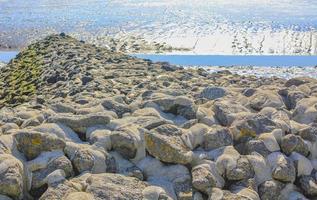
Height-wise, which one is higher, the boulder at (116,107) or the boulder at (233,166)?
the boulder at (116,107)

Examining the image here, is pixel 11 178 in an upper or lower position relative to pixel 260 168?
upper

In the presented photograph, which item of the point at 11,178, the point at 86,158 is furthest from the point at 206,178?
the point at 11,178

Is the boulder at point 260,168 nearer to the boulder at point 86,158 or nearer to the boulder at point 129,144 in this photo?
the boulder at point 129,144

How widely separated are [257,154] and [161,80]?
5.09 m

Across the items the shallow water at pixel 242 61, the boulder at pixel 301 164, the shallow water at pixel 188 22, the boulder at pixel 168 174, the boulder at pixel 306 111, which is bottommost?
the shallow water at pixel 188 22

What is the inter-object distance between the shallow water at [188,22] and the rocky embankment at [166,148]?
722 inches

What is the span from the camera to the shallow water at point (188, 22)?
27.2m

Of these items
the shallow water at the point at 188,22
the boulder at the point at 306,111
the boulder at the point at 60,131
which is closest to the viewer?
the boulder at the point at 60,131

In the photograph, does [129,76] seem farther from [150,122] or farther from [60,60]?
[150,122]

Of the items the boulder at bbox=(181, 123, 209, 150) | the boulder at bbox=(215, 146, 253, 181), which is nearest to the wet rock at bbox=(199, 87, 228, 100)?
the boulder at bbox=(181, 123, 209, 150)

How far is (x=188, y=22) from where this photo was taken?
3303cm

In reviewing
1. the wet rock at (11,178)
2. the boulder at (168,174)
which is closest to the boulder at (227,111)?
the boulder at (168,174)

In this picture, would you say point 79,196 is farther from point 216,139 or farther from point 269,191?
point 269,191

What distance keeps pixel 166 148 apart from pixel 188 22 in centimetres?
2783
